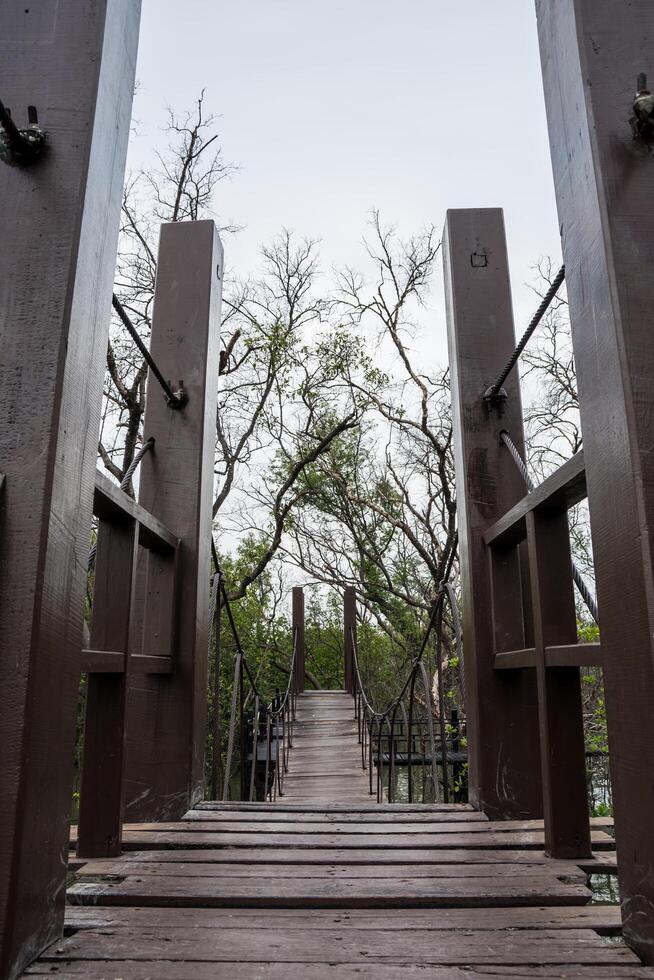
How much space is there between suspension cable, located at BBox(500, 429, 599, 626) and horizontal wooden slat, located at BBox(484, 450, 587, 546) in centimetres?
11

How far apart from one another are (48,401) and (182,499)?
4.42 ft

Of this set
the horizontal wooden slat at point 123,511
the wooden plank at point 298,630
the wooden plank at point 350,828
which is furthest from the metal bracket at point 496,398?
the wooden plank at point 298,630

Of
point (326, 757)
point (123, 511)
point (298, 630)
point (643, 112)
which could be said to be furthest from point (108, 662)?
point (298, 630)

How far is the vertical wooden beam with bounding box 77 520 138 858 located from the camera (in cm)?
169

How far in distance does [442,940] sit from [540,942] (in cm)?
17

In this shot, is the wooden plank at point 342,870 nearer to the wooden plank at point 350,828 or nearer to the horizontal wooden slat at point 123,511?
the wooden plank at point 350,828

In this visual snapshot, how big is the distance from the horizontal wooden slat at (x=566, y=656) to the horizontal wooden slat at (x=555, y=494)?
339mm

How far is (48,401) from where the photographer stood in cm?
118

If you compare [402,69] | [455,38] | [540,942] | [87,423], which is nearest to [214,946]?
[540,942]

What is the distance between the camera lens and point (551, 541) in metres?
1.73

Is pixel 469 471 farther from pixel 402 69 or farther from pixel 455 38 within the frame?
pixel 402 69

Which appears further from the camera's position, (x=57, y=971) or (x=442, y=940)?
(x=442, y=940)

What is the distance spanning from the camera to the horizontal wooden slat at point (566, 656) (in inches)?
55.7

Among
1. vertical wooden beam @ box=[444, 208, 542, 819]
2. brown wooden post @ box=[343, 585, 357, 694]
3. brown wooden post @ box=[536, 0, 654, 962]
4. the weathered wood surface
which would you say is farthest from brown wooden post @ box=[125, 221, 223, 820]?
brown wooden post @ box=[343, 585, 357, 694]
